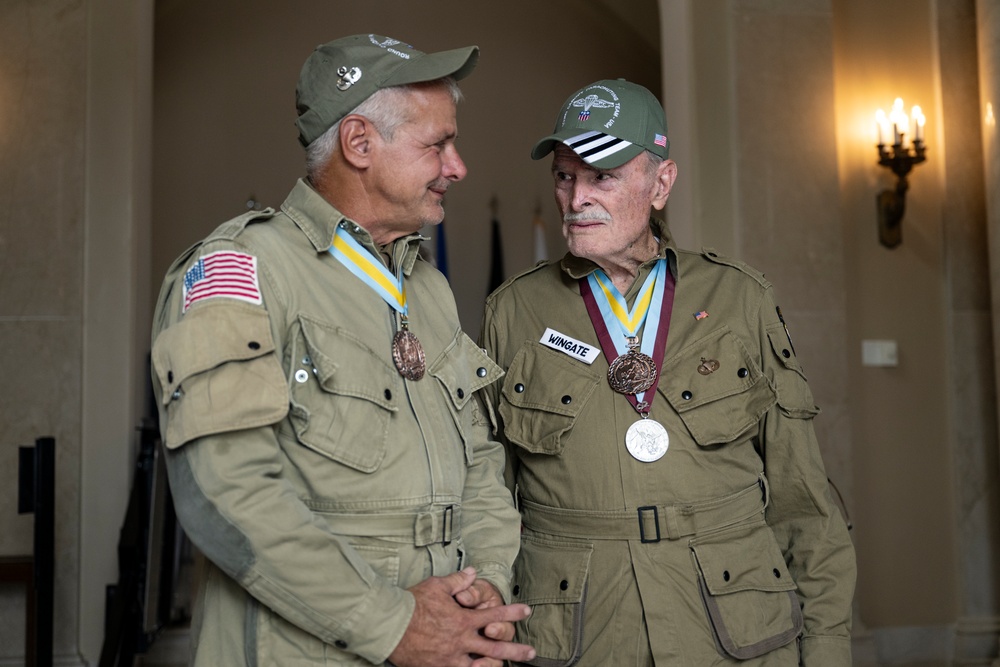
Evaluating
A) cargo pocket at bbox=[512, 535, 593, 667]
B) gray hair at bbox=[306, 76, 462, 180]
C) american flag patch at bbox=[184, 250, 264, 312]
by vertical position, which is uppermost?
gray hair at bbox=[306, 76, 462, 180]

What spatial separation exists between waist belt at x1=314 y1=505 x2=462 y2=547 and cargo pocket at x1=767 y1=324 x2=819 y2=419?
801 mm

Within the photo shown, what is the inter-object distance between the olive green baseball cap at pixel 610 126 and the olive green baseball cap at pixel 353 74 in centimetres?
42

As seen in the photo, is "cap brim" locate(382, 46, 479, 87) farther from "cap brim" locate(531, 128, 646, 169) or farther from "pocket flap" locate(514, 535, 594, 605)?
"pocket flap" locate(514, 535, 594, 605)

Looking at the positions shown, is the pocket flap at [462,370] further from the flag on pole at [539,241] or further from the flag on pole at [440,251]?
the flag on pole at [539,241]

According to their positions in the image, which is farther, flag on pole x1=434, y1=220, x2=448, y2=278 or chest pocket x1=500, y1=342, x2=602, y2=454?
flag on pole x1=434, y1=220, x2=448, y2=278

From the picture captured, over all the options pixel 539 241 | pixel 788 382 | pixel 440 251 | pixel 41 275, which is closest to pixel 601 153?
pixel 788 382

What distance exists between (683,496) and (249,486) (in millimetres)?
919

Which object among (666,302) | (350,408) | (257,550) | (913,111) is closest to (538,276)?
(666,302)

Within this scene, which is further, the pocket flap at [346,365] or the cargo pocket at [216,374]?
the pocket flap at [346,365]

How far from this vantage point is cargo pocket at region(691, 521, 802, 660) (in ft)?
6.52

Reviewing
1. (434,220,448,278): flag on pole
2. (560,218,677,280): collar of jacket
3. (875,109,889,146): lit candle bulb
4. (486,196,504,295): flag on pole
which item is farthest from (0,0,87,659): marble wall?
(486,196,504,295): flag on pole

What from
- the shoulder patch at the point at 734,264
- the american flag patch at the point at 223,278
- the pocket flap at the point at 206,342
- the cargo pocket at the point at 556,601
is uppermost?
the shoulder patch at the point at 734,264

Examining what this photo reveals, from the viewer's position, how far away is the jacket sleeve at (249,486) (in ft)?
4.83

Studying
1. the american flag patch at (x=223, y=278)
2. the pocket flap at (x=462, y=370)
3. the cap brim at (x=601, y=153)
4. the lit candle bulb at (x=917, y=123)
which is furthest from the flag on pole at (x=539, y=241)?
the american flag patch at (x=223, y=278)
